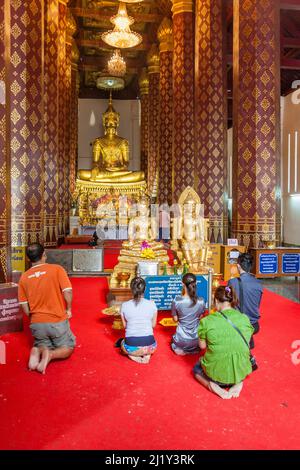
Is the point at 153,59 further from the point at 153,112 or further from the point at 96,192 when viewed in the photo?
the point at 96,192

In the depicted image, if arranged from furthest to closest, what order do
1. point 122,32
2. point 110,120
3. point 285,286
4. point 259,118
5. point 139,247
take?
point 110,120
point 122,32
point 259,118
point 285,286
point 139,247

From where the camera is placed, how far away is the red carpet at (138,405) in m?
2.49

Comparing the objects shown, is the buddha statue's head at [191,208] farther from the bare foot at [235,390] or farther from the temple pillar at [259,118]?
the bare foot at [235,390]

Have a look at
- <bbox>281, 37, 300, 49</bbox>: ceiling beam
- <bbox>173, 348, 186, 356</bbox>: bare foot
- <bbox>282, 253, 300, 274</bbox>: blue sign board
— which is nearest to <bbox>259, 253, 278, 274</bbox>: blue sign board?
<bbox>282, 253, 300, 274</bbox>: blue sign board

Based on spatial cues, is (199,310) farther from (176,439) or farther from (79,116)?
(79,116)

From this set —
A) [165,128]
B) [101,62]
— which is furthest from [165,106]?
[101,62]

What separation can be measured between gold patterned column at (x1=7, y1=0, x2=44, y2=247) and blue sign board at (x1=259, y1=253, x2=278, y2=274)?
4.65 metres

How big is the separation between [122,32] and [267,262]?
701 cm

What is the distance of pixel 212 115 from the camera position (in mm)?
10836

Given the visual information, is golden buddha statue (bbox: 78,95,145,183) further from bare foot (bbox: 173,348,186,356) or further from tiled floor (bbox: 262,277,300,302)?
bare foot (bbox: 173,348,186,356)

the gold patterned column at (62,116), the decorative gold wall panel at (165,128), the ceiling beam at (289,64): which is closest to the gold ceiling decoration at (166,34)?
the decorative gold wall panel at (165,128)

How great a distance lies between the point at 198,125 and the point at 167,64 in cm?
526

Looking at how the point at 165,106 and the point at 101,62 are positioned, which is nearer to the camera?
Answer: the point at 165,106

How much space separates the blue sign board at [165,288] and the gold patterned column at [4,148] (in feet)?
5.89
